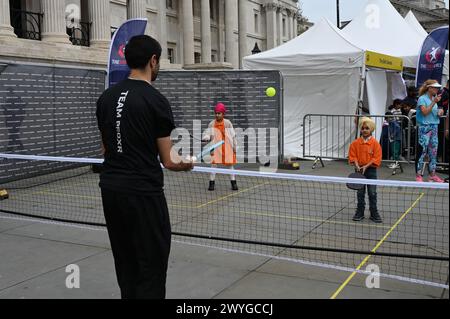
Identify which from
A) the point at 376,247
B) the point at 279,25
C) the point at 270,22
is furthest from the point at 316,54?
the point at 279,25

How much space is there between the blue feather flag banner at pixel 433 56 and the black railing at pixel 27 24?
1932 cm

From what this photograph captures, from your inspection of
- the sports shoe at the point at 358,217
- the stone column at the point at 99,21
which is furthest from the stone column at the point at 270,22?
the sports shoe at the point at 358,217

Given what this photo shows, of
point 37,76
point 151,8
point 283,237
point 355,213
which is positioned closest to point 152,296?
point 283,237

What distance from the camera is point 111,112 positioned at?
3.20 meters

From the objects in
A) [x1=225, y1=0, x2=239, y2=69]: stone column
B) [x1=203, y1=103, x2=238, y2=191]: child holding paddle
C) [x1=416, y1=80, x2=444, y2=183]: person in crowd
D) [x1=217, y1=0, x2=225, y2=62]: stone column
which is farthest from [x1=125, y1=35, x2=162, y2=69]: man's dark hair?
[x1=217, y1=0, x2=225, y2=62]: stone column

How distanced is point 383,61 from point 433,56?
1.21m

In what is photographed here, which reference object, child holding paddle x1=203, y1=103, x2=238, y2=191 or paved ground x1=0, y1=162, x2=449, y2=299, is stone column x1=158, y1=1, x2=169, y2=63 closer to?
child holding paddle x1=203, y1=103, x2=238, y2=191

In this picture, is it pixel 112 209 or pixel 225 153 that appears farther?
pixel 225 153

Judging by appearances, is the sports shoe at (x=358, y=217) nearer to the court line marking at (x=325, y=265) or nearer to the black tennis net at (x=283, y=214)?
the black tennis net at (x=283, y=214)

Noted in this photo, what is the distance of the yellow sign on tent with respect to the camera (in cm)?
1298

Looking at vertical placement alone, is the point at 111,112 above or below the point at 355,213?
above
